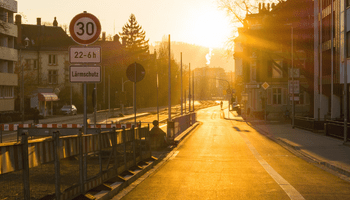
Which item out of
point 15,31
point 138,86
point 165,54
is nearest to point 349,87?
point 15,31

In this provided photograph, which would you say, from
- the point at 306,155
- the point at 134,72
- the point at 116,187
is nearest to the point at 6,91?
the point at 134,72

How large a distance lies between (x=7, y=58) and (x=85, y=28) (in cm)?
4658

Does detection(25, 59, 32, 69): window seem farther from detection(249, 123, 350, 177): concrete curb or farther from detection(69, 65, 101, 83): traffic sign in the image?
detection(69, 65, 101, 83): traffic sign

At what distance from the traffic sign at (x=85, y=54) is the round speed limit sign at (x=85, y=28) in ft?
0.46

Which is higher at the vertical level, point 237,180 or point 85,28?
point 85,28

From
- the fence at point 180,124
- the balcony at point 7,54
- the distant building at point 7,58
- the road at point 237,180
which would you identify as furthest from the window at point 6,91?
the road at point 237,180

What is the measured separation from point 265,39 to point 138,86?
141ft

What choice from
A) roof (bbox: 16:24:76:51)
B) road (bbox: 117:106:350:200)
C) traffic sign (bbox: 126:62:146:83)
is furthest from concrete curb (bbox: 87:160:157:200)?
roof (bbox: 16:24:76:51)

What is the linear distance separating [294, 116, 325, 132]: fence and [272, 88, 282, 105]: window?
2384 centimetres

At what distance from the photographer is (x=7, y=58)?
5112cm

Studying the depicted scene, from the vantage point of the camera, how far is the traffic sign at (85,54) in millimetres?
8102

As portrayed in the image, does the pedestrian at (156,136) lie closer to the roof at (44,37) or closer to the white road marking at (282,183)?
the white road marking at (282,183)

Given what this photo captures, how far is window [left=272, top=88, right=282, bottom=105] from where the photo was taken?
58.3 m

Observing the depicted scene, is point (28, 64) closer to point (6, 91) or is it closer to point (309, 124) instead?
point (6, 91)
